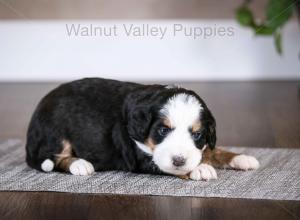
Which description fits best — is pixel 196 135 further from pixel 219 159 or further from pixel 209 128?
pixel 219 159

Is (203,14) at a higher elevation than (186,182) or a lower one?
higher

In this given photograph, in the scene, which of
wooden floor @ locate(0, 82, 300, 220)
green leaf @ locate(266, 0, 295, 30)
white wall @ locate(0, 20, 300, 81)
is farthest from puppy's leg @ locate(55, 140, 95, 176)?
green leaf @ locate(266, 0, 295, 30)

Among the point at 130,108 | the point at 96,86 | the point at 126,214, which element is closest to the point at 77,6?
the point at 96,86

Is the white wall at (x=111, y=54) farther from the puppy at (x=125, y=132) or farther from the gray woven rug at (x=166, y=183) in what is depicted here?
the gray woven rug at (x=166, y=183)

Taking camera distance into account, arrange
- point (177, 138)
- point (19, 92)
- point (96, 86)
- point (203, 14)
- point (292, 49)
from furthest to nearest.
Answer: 1. point (292, 49)
2. point (203, 14)
3. point (19, 92)
4. point (96, 86)
5. point (177, 138)

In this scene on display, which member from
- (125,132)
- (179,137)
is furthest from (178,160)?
(125,132)

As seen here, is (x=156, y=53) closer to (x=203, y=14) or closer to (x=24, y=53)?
(x=24, y=53)

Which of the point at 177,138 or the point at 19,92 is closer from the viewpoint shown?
the point at 177,138
